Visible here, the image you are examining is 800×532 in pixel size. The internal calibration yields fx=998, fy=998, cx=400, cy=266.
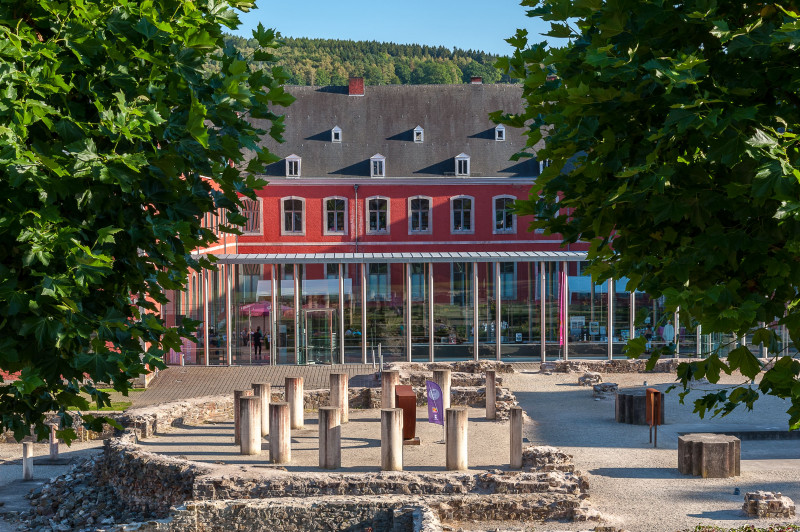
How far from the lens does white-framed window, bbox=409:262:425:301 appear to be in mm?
37438

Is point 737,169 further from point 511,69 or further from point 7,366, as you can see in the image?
point 7,366

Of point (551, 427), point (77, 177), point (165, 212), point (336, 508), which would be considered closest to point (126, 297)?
point (165, 212)

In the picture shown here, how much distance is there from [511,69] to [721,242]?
9.97 ft

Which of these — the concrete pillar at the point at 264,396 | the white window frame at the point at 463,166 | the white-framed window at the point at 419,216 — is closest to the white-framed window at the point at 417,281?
the concrete pillar at the point at 264,396

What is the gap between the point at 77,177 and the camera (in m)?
7.88

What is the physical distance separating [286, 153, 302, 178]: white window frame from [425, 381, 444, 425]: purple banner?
34.1 m

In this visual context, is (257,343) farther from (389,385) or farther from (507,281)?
(389,385)

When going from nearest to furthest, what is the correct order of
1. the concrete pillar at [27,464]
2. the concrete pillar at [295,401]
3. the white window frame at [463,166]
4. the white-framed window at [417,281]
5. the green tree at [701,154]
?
the green tree at [701,154] → the concrete pillar at [27,464] → the concrete pillar at [295,401] → the white-framed window at [417,281] → the white window frame at [463,166]

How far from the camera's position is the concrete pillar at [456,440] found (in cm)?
1823

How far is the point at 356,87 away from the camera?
2247 inches

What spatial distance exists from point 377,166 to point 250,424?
3512cm

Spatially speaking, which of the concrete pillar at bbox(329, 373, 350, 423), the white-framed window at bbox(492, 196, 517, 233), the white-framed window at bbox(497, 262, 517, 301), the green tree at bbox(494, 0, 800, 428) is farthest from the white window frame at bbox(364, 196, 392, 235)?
the green tree at bbox(494, 0, 800, 428)

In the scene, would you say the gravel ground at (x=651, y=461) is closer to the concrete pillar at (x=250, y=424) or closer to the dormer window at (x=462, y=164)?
the concrete pillar at (x=250, y=424)

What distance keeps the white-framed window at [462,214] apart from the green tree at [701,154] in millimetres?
46158
